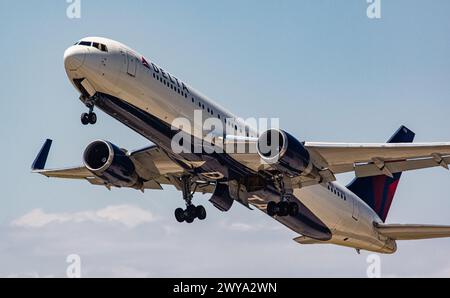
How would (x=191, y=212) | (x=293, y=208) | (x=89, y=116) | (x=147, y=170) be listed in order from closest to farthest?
(x=89, y=116)
(x=293, y=208)
(x=147, y=170)
(x=191, y=212)

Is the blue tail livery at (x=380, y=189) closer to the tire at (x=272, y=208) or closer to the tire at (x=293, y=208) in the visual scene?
the tire at (x=293, y=208)

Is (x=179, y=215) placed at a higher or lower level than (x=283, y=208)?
higher

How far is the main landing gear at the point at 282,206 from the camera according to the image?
41281mm

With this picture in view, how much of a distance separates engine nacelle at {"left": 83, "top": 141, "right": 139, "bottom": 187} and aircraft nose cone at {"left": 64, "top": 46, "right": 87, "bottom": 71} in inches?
260

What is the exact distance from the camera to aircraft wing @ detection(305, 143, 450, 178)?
38.5 metres

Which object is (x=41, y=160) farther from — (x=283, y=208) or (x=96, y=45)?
(x=283, y=208)

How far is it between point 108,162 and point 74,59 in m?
6.95

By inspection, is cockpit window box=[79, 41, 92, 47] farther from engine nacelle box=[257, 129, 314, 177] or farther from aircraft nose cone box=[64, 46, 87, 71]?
engine nacelle box=[257, 129, 314, 177]

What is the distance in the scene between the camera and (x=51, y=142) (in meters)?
45.6

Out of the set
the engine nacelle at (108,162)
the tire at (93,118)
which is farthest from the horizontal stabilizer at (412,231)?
the tire at (93,118)

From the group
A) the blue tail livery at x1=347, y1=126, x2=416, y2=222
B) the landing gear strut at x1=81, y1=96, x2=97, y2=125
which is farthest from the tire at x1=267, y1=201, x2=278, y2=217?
the blue tail livery at x1=347, y1=126, x2=416, y2=222

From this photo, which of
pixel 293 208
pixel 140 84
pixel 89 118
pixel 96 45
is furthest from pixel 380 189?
pixel 96 45

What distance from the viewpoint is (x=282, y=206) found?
41562 millimetres
